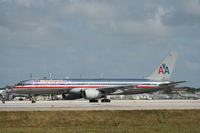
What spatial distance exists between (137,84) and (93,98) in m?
9.63

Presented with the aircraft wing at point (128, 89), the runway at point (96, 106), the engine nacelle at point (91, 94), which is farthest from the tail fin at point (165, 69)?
the runway at point (96, 106)

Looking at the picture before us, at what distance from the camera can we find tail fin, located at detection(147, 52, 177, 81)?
224 ft

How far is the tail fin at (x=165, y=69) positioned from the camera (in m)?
68.2

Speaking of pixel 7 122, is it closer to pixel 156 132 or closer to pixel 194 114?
pixel 156 132

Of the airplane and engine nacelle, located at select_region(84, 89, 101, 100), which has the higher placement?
the airplane

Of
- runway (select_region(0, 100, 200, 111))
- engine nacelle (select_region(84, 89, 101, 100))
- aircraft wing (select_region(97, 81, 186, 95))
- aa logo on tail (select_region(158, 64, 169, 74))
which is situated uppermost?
aa logo on tail (select_region(158, 64, 169, 74))

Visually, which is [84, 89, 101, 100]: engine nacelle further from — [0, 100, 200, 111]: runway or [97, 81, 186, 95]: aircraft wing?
[0, 100, 200, 111]: runway

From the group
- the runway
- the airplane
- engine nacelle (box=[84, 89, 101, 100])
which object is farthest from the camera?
the airplane

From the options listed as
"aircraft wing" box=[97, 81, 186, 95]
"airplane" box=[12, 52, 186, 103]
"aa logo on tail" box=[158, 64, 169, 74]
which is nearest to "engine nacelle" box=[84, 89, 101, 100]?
"airplane" box=[12, 52, 186, 103]

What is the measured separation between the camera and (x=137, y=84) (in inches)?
2493

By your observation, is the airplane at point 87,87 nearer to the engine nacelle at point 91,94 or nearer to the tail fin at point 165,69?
the engine nacelle at point 91,94

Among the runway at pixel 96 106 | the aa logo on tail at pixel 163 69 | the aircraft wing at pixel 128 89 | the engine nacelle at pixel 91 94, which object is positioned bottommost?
the runway at pixel 96 106

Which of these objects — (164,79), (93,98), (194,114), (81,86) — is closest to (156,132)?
(194,114)

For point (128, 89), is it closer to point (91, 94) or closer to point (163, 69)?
point (91, 94)
